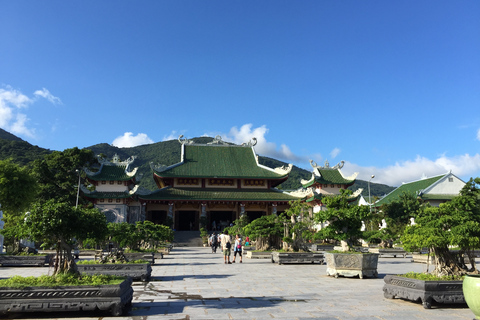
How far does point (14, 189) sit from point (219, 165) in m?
26.9

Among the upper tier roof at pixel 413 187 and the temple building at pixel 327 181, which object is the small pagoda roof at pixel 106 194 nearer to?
the temple building at pixel 327 181

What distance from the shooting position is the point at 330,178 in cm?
4738

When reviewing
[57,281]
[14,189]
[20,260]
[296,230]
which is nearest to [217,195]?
[14,189]

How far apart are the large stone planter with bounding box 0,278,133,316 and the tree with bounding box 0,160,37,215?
19125 millimetres

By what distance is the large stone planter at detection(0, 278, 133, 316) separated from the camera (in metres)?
6.88

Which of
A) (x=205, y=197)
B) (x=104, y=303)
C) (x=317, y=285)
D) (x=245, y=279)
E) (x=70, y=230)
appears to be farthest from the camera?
(x=205, y=197)

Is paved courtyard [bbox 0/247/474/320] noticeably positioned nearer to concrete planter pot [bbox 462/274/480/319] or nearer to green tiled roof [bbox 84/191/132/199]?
concrete planter pot [bbox 462/274/480/319]

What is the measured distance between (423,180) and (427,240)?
49.0 m

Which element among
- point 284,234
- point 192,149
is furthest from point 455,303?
point 192,149

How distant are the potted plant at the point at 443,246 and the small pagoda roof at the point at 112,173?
113ft

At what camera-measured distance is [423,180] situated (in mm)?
52562

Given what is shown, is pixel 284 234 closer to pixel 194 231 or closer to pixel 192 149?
pixel 194 231

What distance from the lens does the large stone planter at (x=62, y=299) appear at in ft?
22.6

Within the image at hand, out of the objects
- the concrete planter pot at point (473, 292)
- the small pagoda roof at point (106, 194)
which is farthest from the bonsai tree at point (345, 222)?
the small pagoda roof at point (106, 194)
